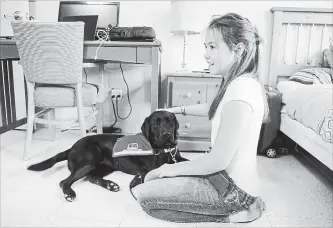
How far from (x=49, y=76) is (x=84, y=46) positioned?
1.09 ft

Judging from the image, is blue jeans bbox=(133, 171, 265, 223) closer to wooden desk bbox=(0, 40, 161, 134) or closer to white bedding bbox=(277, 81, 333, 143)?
white bedding bbox=(277, 81, 333, 143)

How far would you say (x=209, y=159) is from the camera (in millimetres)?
938

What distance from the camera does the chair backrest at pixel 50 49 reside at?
184cm

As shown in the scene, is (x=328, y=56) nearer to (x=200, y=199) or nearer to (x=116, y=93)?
(x=116, y=93)

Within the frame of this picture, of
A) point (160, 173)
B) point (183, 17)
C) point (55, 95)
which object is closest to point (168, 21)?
point (183, 17)

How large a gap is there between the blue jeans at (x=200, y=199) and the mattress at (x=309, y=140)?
24.5 inches

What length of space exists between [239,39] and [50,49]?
1.36 m

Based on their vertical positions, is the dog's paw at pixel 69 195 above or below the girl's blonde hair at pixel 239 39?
below

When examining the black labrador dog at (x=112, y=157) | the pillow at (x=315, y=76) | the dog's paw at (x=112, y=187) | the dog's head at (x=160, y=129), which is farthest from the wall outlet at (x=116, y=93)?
the pillow at (x=315, y=76)

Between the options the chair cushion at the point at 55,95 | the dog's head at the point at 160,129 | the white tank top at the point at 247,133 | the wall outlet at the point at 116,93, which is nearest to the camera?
the white tank top at the point at 247,133

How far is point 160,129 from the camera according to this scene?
69.0 inches

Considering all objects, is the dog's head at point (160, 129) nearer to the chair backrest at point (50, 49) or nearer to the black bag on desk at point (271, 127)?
the chair backrest at point (50, 49)

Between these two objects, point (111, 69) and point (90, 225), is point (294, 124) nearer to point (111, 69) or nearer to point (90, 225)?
point (90, 225)

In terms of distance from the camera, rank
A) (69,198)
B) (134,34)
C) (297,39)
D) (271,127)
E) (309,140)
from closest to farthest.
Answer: (69,198) → (309,140) → (134,34) → (271,127) → (297,39)
